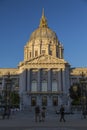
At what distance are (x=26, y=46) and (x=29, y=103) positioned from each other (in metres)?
35.4

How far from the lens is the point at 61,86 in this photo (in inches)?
4564

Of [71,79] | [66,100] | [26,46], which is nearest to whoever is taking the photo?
[66,100]

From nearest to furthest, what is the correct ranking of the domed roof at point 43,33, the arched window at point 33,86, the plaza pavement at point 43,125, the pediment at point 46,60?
the plaza pavement at point 43,125 < the arched window at point 33,86 < the pediment at point 46,60 < the domed roof at point 43,33

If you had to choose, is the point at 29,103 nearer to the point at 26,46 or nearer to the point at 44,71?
the point at 44,71

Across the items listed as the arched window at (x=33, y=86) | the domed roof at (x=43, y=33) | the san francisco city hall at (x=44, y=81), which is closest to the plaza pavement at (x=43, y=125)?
the san francisco city hall at (x=44, y=81)

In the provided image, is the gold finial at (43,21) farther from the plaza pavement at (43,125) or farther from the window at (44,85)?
the plaza pavement at (43,125)

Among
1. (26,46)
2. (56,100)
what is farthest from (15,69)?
(56,100)

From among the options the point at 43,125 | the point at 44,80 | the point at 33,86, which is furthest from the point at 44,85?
the point at 43,125

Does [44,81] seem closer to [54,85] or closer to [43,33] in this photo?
[54,85]

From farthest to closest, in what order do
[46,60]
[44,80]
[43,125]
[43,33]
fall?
[43,33] → [46,60] → [44,80] → [43,125]

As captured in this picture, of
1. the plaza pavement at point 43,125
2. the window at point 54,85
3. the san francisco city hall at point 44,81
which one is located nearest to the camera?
the plaza pavement at point 43,125

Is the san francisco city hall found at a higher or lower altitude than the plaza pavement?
higher

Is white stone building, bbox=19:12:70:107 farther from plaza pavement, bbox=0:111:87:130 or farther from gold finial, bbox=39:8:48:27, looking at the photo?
plaza pavement, bbox=0:111:87:130

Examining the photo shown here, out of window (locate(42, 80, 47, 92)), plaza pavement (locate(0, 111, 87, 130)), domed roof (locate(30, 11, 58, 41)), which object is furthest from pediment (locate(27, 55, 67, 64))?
plaza pavement (locate(0, 111, 87, 130))
